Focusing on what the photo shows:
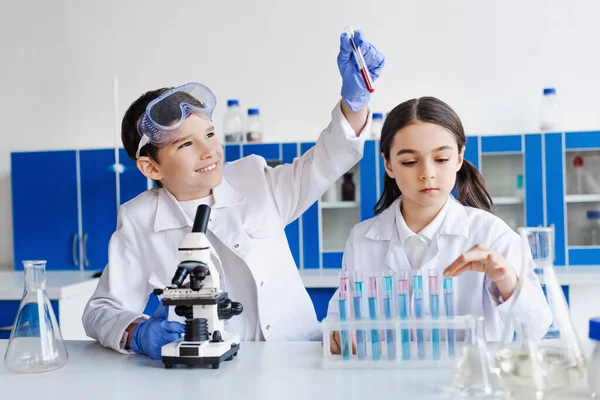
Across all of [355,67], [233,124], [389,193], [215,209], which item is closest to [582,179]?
[233,124]

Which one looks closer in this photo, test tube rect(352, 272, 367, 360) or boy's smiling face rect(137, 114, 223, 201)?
test tube rect(352, 272, 367, 360)

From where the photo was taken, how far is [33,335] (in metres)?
1.34

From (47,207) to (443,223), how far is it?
2909mm

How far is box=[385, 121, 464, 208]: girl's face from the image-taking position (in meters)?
1.64

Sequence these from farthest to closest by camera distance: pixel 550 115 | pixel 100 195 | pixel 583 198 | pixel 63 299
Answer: pixel 100 195
pixel 550 115
pixel 583 198
pixel 63 299

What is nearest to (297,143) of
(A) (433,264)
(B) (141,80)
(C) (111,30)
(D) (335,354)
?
(B) (141,80)

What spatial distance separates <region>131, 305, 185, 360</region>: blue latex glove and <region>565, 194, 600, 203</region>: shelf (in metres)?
2.78

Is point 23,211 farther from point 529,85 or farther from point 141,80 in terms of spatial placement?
point 529,85

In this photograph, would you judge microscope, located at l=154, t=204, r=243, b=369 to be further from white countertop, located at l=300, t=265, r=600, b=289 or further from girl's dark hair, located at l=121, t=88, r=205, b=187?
white countertop, located at l=300, t=265, r=600, b=289

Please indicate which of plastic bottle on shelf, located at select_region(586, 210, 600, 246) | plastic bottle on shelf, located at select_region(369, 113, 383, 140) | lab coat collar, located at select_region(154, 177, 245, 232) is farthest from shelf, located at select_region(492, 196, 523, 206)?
lab coat collar, located at select_region(154, 177, 245, 232)

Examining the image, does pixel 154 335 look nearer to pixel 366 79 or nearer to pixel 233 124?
pixel 366 79

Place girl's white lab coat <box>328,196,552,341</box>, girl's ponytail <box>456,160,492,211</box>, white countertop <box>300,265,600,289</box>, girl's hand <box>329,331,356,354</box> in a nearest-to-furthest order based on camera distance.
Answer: girl's hand <box>329,331,356,354</box>
girl's white lab coat <box>328,196,552,341</box>
girl's ponytail <box>456,160,492,211</box>
white countertop <box>300,265,600,289</box>

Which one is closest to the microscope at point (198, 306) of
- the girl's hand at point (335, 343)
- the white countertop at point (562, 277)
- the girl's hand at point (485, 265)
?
the girl's hand at point (335, 343)

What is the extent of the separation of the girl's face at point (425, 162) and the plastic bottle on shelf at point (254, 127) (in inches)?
86.1
